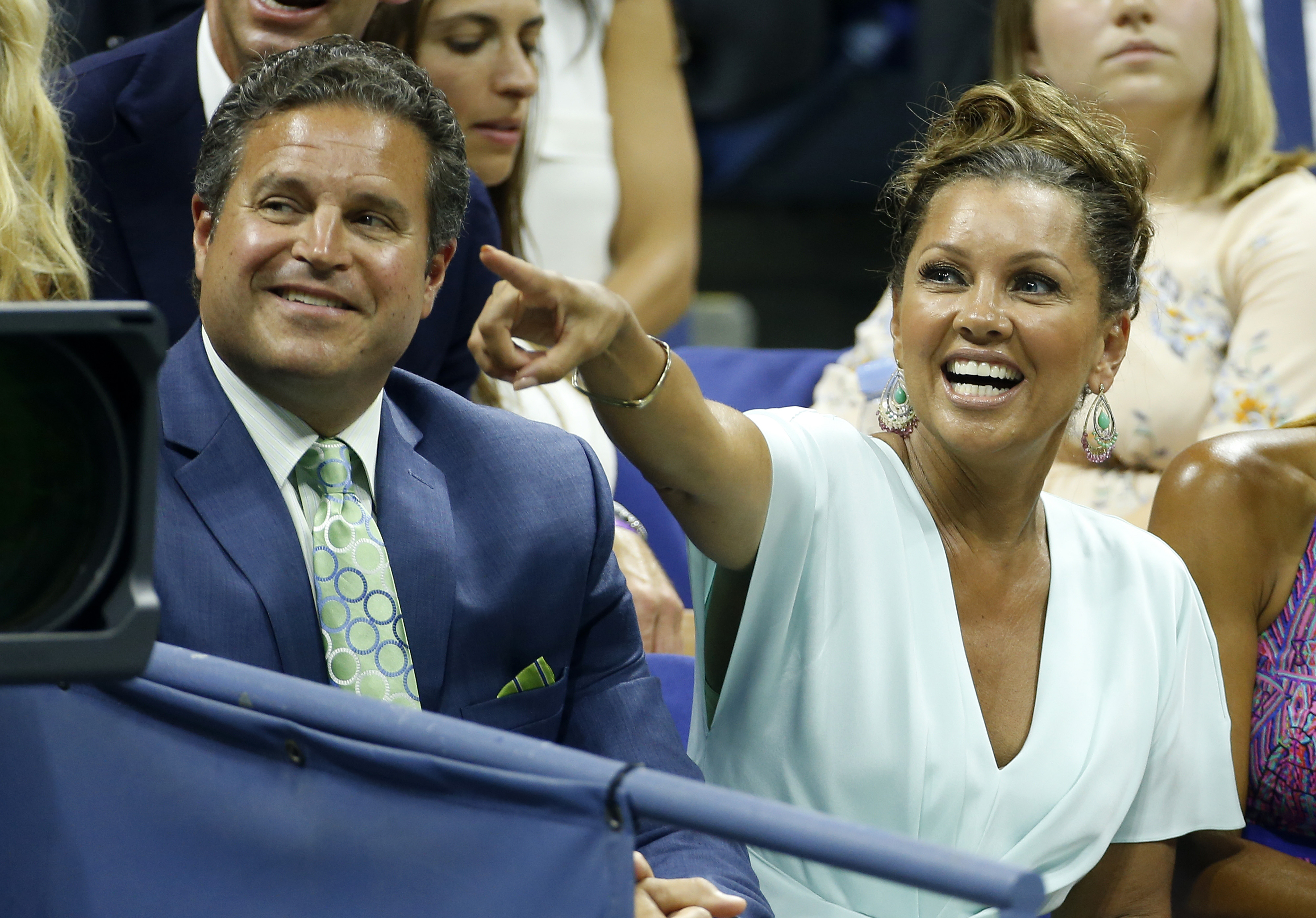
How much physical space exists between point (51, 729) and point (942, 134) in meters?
1.01

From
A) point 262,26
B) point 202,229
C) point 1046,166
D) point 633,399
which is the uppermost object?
point 262,26

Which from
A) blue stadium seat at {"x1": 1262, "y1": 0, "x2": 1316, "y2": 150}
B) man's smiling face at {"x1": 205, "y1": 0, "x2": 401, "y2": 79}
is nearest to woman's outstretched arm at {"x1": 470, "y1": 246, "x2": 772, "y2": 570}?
man's smiling face at {"x1": 205, "y1": 0, "x2": 401, "y2": 79}

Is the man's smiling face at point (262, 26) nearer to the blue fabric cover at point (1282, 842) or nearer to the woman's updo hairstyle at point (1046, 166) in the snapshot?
the woman's updo hairstyle at point (1046, 166)

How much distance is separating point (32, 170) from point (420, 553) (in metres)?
0.78

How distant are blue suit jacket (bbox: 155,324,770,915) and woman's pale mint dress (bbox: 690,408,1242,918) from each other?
0.14m

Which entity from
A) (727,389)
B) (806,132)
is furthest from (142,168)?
(806,132)

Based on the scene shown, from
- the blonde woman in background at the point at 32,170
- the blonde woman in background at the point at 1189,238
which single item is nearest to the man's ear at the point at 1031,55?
the blonde woman in background at the point at 1189,238

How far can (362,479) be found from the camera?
129 cm

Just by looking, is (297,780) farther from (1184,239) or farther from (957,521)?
(1184,239)

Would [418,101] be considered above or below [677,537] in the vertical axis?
above

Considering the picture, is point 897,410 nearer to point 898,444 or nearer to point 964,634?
point 898,444

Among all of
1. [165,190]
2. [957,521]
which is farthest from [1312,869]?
[165,190]

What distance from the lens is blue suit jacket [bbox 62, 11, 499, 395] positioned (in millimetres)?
1776

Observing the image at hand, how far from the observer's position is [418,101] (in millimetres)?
1320
